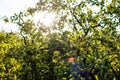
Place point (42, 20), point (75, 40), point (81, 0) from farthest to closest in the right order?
point (42, 20), point (81, 0), point (75, 40)

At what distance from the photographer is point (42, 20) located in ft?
125

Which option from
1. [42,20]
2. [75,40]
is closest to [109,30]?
[75,40]

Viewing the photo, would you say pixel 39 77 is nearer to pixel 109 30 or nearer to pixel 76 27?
pixel 76 27

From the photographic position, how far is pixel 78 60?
87.9ft

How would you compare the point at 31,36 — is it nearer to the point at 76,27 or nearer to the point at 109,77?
the point at 76,27

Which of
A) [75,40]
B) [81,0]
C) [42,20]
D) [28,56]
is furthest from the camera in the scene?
[42,20]

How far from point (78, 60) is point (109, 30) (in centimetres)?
418

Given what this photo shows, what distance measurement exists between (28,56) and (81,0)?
8.72m

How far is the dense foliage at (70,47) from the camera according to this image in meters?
25.9

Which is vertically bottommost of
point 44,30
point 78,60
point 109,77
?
point 109,77

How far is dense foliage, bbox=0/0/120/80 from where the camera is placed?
25875 mm

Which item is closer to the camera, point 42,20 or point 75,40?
point 75,40

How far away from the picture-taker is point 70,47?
2725 centimetres

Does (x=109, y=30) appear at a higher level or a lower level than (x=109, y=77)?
higher
